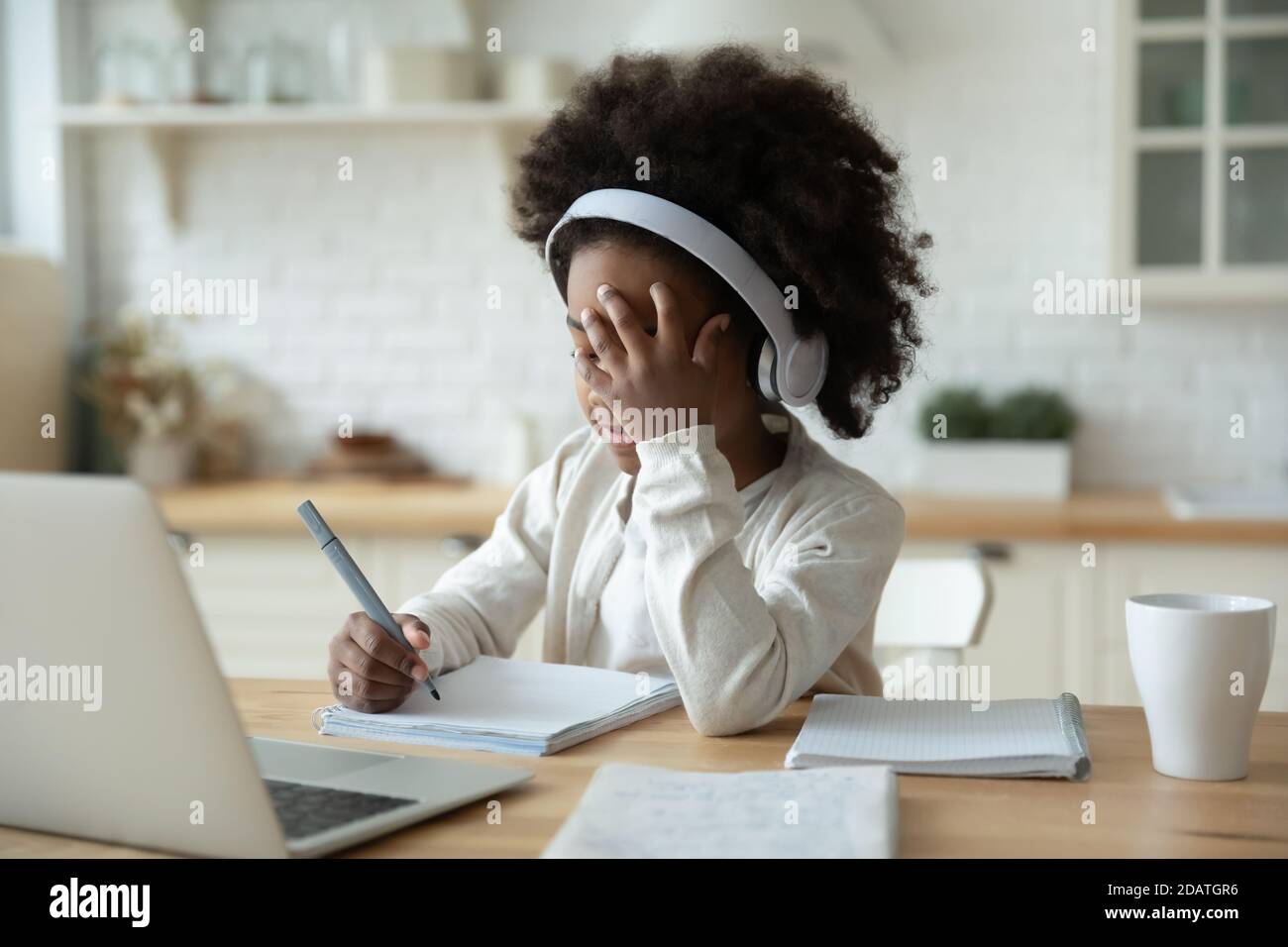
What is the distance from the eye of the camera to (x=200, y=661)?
2.39 ft

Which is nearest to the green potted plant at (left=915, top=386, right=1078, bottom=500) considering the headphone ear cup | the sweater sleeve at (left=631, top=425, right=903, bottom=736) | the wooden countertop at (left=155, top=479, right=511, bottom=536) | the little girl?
the wooden countertop at (left=155, top=479, right=511, bottom=536)

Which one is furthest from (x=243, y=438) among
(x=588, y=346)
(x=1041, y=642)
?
(x=588, y=346)

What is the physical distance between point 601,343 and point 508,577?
42cm

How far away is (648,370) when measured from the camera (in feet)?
3.93

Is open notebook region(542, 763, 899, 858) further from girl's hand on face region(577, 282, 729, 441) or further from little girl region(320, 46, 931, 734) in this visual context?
girl's hand on face region(577, 282, 729, 441)

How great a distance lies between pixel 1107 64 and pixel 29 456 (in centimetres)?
259

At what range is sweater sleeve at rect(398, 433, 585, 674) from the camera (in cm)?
146

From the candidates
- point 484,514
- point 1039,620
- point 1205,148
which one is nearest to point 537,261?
point 484,514

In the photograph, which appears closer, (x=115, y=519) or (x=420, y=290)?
(x=115, y=519)

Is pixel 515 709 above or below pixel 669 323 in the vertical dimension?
below

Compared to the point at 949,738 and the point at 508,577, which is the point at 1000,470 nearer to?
the point at 508,577

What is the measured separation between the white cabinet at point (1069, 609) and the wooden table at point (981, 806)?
1459 mm

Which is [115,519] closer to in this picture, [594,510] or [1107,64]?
[594,510]
